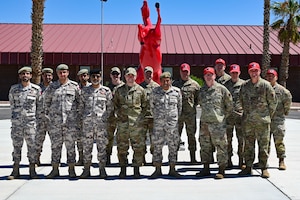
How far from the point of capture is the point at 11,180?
6336mm

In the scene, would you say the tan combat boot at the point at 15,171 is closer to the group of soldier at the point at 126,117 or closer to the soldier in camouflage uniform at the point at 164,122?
the group of soldier at the point at 126,117

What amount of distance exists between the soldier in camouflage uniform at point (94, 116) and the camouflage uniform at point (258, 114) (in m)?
2.26

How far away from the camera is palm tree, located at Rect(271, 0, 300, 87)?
28.5m

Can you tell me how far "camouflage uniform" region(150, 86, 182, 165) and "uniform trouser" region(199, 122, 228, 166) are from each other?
0.48 metres

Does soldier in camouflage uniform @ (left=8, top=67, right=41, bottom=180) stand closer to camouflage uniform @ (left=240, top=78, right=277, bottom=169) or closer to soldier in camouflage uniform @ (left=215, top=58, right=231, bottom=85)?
soldier in camouflage uniform @ (left=215, top=58, right=231, bottom=85)

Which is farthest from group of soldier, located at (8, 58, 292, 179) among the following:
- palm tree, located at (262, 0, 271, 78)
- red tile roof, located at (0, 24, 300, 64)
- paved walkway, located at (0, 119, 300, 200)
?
red tile roof, located at (0, 24, 300, 64)

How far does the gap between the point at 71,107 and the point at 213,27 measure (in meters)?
31.9

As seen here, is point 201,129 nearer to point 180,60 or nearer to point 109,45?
point 180,60

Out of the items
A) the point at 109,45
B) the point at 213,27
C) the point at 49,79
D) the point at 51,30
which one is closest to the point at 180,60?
the point at 109,45

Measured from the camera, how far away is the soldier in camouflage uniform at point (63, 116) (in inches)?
248

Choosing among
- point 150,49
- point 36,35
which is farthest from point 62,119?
point 36,35

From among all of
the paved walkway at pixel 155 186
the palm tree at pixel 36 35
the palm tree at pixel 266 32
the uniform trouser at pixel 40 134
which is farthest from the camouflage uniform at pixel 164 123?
the palm tree at pixel 266 32

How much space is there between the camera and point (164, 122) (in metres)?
6.47

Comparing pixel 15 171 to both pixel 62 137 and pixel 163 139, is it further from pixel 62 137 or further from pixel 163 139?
pixel 163 139
